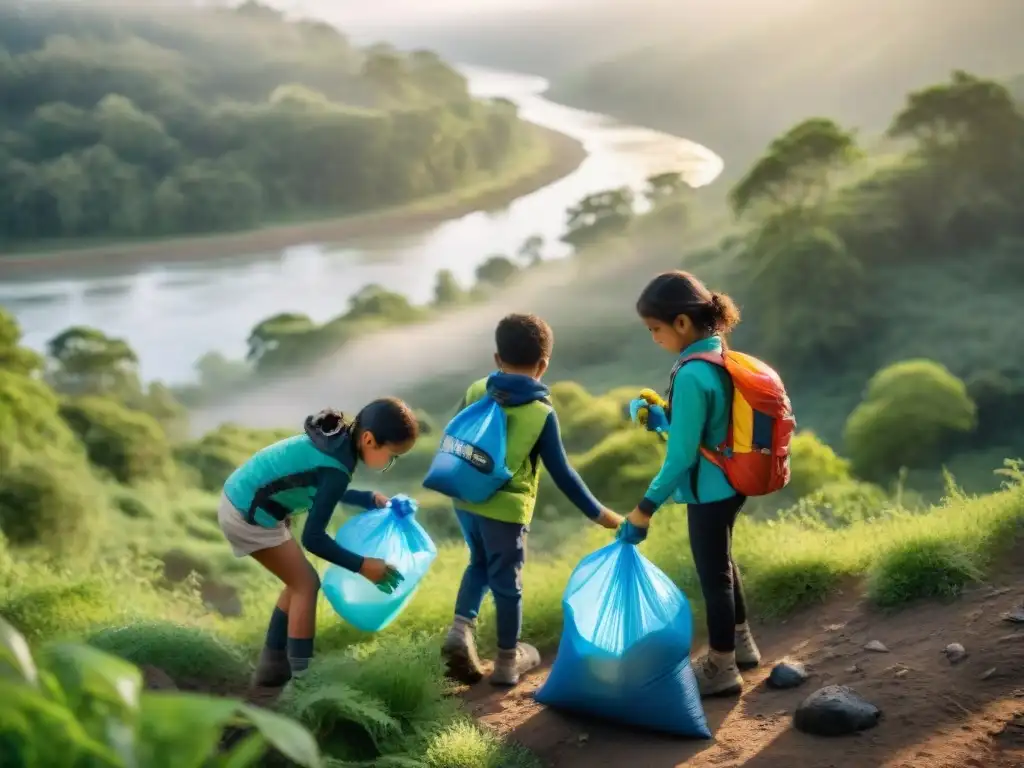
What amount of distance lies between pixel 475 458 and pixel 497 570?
0.39m

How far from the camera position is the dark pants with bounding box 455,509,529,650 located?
128 inches

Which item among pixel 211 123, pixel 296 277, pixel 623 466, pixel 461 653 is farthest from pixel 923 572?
pixel 211 123

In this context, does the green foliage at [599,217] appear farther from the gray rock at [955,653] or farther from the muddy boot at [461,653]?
the gray rock at [955,653]

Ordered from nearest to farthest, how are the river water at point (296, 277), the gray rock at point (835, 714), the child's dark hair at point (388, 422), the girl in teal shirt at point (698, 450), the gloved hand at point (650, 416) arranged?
the gray rock at point (835, 714) → the girl in teal shirt at point (698, 450) → the child's dark hair at point (388, 422) → the gloved hand at point (650, 416) → the river water at point (296, 277)

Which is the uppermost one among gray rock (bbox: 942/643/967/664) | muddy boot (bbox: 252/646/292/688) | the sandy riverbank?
the sandy riverbank

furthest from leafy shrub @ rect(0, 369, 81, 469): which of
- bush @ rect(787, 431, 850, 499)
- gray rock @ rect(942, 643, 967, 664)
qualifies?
gray rock @ rect(942, 643, 967, 664)

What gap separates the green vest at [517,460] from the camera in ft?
10.5

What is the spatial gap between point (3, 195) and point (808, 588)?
6724mm

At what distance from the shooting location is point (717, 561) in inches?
121

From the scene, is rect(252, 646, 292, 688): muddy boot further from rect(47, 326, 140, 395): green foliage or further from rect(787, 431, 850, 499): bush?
rect(47, 326, 140, 395): green foliage

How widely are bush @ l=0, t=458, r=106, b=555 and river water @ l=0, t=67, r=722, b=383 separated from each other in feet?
5.79

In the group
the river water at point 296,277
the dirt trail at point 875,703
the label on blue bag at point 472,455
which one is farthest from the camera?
the river water at point 296,277

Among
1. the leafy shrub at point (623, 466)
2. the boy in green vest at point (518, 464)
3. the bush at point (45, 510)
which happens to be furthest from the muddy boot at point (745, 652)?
the bush at point (45, 510)

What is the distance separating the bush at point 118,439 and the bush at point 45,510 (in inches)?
26.9
